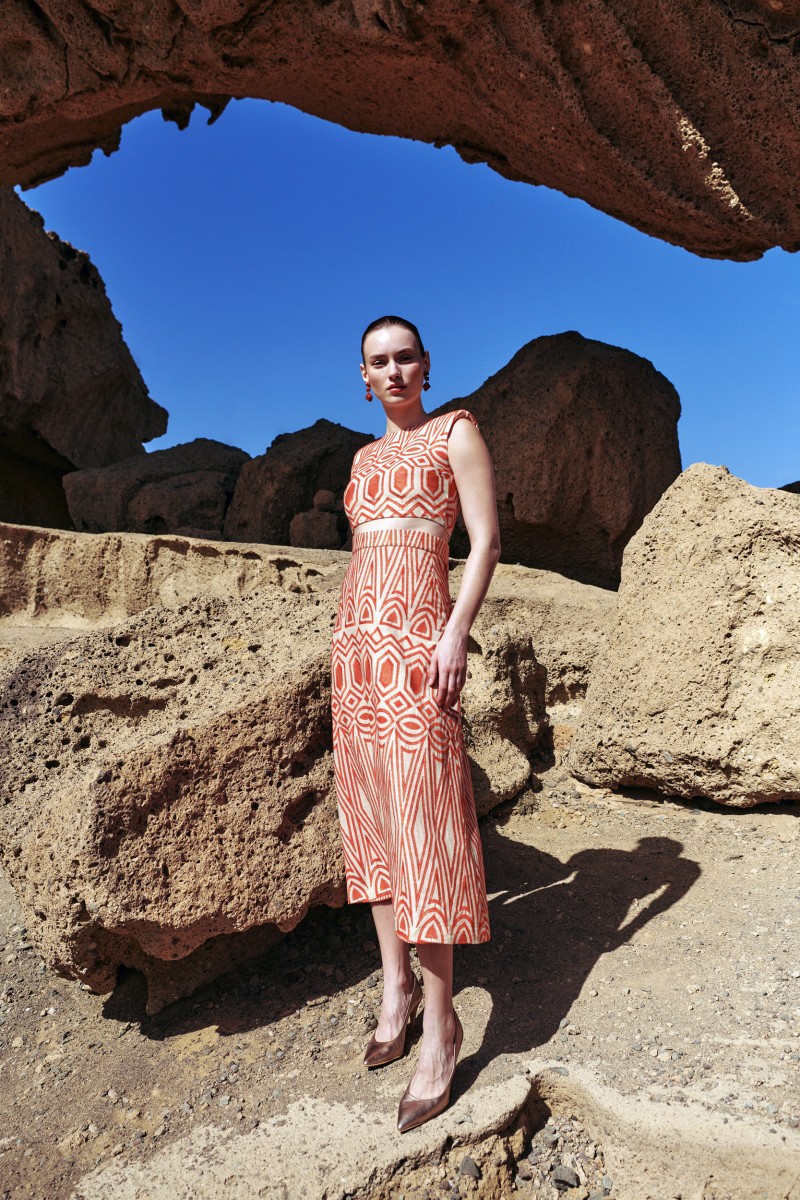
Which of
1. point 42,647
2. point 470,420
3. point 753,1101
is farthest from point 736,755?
point 42,647

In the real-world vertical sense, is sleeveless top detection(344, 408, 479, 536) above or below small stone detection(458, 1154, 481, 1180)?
above

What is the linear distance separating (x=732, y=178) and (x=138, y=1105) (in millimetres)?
4434

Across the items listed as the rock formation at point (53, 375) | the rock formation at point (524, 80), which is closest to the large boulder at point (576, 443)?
the rock formation at point (524, 80)

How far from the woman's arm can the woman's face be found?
7.6 inches

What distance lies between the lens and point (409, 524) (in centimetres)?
242

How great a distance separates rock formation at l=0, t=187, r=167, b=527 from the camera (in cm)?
816

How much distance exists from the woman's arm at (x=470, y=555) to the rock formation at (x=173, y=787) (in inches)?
24.5

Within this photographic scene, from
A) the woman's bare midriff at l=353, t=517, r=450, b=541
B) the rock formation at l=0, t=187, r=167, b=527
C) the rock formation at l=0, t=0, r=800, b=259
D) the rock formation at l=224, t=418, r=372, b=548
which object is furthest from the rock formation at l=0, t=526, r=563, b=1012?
the rock formation at l=0, t=187, r=167, b=527

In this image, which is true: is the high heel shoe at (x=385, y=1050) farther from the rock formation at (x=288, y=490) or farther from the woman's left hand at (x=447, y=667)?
the rock formation at (x=288, y=490)

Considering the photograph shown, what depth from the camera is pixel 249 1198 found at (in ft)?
6.84

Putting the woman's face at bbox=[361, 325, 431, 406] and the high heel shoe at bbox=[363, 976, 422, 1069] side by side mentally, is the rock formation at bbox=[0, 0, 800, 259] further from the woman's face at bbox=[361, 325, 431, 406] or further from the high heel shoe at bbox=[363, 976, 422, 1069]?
the high heel shoe at bbox=[363, 976, 422, 1069]

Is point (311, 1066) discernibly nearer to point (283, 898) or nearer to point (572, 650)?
point (283, 898)

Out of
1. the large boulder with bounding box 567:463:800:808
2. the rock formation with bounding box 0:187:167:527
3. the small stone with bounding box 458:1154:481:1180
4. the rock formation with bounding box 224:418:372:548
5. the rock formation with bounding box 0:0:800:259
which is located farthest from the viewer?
the rock formation with bounding box 0:187:167:527

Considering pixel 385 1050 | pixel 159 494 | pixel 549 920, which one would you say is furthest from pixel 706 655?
pixel 159 494
